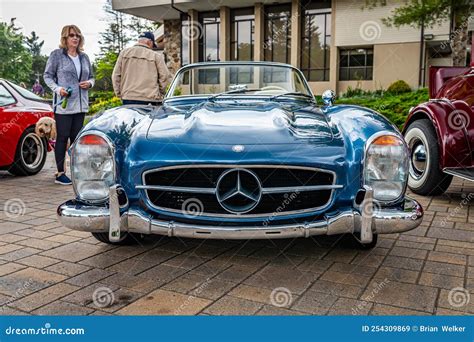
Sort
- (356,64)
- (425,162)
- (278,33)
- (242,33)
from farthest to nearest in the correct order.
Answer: (242,33)
(278,33)
(356,64)
(425,162)

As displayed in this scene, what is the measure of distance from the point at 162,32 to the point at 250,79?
2108cm

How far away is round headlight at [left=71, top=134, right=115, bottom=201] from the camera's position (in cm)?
265

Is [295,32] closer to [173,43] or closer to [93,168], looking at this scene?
[173,43]

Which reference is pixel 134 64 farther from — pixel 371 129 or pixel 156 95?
pixel 371 129

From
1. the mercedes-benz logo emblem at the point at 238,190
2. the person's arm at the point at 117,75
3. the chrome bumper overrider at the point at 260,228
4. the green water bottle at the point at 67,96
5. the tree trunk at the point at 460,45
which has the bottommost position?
the chrome bumper overrider at the point at 260,228

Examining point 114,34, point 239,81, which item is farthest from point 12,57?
point 239,81

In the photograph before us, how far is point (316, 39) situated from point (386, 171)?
17747 mm

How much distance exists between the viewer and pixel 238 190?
251 centimetres

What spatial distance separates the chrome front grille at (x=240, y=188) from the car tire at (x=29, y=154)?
166 inches

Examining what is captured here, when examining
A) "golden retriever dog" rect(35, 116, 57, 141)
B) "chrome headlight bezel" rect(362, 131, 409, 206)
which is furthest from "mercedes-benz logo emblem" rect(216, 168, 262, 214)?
"golden retriever dog" rect(35, 116, 57, 141)

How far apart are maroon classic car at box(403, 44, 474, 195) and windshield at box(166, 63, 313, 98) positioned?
137cm

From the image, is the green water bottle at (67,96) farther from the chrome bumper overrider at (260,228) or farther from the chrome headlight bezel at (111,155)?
the chrome bumper overrider at (260,228)

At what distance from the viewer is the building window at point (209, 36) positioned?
20938mm

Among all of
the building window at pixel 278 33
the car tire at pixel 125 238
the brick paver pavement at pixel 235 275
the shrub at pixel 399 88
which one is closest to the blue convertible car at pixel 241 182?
the brick paver pavement at pixel 235 275
